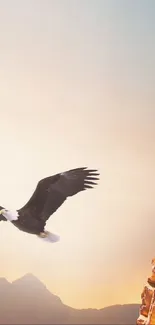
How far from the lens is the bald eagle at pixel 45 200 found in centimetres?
178

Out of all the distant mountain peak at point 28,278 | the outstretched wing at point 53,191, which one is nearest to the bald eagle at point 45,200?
the outstretched wing at point 53,191

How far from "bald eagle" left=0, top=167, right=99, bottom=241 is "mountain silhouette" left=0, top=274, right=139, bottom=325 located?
20cm

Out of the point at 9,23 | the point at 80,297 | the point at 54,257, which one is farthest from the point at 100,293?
the point at 9,23

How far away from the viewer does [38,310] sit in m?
1.79

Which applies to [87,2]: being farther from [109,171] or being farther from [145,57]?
[109,171]

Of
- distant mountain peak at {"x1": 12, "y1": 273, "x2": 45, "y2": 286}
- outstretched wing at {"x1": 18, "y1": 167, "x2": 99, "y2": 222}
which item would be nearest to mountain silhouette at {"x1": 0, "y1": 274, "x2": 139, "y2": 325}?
distant mountain peak at {"x1": 12, "y1": 273, "x2": 45, "y2": 286}

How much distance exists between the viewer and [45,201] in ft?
5.88

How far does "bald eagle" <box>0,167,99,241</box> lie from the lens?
5.85 ft

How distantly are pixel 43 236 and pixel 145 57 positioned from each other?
2.88 ft

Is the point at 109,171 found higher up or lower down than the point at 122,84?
lower down

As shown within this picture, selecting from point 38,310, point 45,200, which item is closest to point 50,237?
point 45,200

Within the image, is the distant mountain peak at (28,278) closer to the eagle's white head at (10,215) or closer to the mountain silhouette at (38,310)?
the mountain silhouette at (38,310)

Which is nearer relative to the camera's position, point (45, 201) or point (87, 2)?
point (45, 201)

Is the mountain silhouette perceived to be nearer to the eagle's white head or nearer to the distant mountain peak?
the distant mountain peak
